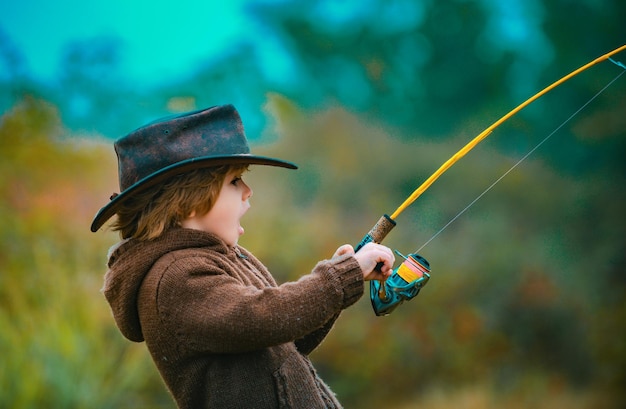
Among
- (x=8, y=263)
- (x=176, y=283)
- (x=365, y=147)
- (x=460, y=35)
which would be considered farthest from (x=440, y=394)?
(x=176, y=283)

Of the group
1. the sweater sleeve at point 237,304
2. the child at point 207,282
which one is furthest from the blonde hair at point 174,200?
the sweater sleeve at point 237,304

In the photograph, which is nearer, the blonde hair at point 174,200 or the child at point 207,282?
the child at point 207,282

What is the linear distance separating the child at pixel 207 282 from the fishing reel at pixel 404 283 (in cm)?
7

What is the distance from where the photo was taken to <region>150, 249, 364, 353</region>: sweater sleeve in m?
1.56

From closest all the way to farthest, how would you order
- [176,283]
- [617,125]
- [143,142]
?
[176,283]
[143,142]
[617,125]

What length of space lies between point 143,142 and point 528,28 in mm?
3061

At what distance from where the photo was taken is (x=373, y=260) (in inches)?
68.4

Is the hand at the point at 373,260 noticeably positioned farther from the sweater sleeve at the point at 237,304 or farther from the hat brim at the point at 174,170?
the hat brim at the point at 174,170

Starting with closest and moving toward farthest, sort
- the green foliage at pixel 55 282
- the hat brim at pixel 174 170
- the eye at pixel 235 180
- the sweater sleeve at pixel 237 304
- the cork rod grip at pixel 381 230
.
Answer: the sweater sleeve at pixel 237 304 → the hat brim at pixel 174 170 → the eye at pixel 235 180 → the cork rod grip at pixel 381 230 → the green foliage at pixel 55 282

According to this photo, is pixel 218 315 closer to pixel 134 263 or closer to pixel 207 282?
pixel 207 282

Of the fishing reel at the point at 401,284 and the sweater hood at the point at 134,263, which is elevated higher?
the sweater hood at the point at 134,263

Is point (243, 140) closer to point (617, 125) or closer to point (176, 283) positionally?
point (176, 283)

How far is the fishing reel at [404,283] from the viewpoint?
1855 mm

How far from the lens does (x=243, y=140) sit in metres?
1.82
